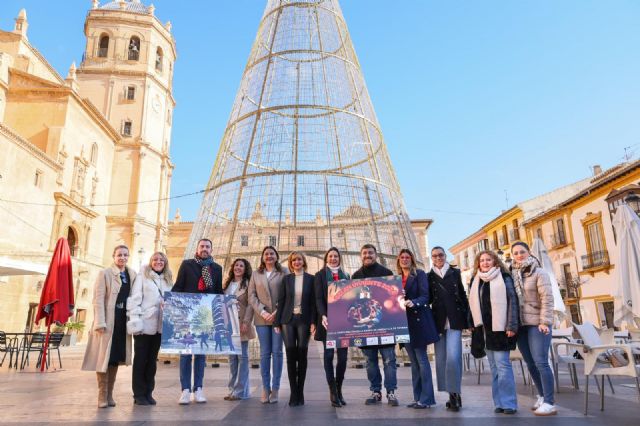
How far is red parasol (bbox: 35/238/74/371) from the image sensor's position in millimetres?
7617

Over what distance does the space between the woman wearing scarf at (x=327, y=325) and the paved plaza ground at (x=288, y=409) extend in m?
0.17

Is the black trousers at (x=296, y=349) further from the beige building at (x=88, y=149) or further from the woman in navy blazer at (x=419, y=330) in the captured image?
the beige building at (x=88, y=149)

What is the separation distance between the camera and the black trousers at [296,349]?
13.3 feet

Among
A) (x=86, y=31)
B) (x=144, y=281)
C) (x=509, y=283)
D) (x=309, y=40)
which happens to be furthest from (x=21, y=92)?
(x=509, y=283)

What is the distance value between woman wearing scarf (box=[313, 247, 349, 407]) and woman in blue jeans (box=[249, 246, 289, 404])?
42cm

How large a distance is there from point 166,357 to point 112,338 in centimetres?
531

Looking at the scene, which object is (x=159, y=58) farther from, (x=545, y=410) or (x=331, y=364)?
(x=545, y=410)

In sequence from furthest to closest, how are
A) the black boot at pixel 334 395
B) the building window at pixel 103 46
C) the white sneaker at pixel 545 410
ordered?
1. the building window at pixel 103 46
2. the black boot at pixel 334 395
3. the white sneaker at pixel 545 410

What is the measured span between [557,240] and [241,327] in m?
24.6

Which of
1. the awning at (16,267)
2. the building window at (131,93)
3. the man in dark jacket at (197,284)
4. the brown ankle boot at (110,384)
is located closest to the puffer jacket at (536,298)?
the man in dark jacket at (197,284)

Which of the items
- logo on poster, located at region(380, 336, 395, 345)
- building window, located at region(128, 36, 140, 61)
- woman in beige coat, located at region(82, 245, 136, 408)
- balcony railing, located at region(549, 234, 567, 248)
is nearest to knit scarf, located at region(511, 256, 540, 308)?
logo on poster, located at region(380, 336, 395, 345)

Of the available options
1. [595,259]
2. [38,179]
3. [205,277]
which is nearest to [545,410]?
[205,277]

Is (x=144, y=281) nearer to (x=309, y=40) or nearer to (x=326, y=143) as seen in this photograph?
(x=326, y=143)

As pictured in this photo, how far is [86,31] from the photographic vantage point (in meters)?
34.8
